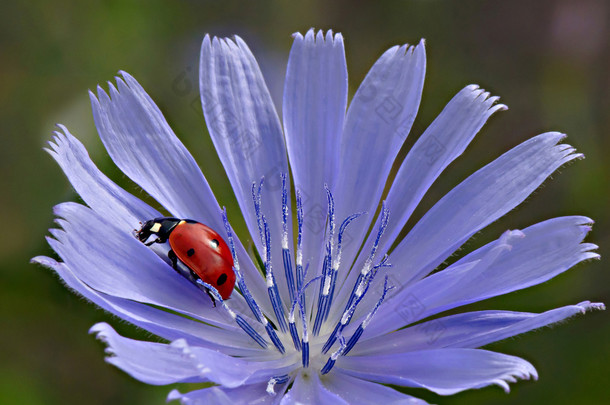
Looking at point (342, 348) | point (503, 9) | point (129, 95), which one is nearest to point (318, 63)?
point (129, 95)

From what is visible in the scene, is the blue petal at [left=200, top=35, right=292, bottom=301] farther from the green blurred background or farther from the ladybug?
the green blurred background

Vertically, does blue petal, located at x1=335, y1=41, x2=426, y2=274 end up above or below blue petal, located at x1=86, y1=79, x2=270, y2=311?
below

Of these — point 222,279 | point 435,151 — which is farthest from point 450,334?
point 222,279

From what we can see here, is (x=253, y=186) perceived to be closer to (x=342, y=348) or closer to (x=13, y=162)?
(x=342, y=348)

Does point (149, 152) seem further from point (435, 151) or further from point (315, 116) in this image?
point (435, 151)

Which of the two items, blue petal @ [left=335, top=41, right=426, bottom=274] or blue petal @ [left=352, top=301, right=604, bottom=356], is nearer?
blue petal @ [left=352, top=301, right=604, bottom=356]

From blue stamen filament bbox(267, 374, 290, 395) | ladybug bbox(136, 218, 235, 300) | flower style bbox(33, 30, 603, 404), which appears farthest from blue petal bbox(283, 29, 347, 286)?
blue stamen filament bbox(267, 374, 290, 395)
